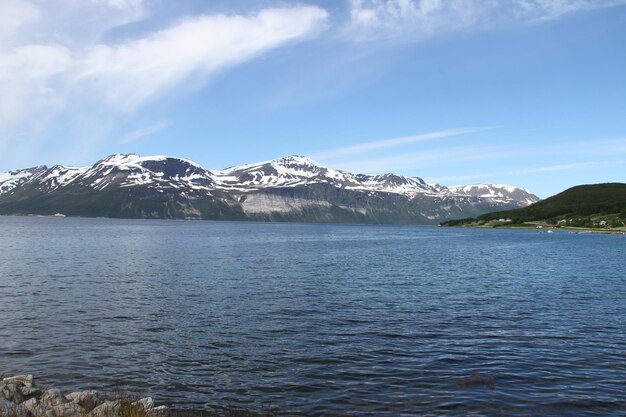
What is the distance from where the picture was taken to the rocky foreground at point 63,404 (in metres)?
18.3

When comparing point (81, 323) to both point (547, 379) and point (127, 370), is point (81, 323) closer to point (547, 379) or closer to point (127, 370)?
point (127, 370)

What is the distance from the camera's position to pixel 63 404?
19484 mm

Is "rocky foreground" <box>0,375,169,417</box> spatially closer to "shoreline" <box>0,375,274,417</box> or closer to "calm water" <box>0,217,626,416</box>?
"shoreline" <box>0,375,274,417</box>

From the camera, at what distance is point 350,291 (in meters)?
57.5

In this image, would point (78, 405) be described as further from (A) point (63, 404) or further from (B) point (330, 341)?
(B) point (330, 341)

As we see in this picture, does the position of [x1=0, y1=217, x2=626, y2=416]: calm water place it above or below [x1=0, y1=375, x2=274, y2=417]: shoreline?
below

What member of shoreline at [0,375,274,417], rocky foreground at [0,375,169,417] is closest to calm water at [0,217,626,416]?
shoreline at [0,375,274,417]

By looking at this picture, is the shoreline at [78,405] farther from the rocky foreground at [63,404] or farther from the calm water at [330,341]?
the calm water at [330,341]

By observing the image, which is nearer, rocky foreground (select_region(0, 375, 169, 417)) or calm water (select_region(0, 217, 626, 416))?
rocky foreground (select_region(0, 375, 169, 417))

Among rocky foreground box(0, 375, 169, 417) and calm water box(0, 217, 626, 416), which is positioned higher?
rocky foreground box(0, 375, 169, 417)

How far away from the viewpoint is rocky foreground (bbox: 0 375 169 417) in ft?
60.1

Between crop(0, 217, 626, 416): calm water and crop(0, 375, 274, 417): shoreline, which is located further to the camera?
crop(0, 217, 626, 416): calm water

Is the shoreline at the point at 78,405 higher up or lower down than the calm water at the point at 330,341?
higher up

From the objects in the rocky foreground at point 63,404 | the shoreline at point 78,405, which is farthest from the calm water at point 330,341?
the rocky foreground at point 63,404
